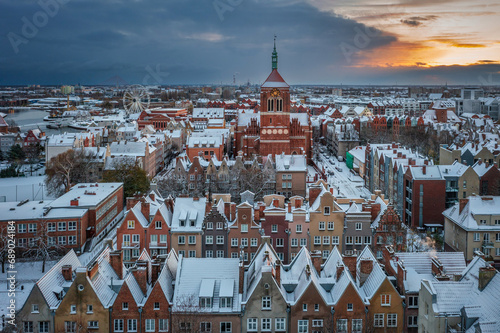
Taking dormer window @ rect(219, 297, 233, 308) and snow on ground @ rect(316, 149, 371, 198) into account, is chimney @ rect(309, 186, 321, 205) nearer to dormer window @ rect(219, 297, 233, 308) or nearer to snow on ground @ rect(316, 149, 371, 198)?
dormer window @ rect(219, 297, 233, 308)

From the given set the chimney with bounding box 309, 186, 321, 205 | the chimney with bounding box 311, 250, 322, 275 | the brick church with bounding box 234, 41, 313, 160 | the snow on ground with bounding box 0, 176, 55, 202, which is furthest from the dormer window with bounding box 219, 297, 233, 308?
the brick church with bounding box 234, 41, 313, 160

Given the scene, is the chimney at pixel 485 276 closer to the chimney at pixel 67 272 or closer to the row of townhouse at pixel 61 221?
the chimney at pixel 67 272

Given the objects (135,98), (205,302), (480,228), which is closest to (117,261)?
(205,302)

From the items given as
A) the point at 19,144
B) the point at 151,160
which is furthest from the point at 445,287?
the point at 19,144

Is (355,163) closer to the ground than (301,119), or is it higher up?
closer to the ground

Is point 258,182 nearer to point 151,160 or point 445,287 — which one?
point 151,160

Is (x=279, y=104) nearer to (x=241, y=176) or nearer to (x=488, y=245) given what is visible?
(x=241, y=176)

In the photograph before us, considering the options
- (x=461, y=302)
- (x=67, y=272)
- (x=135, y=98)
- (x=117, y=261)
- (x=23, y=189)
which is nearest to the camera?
(x=461, y=302)
